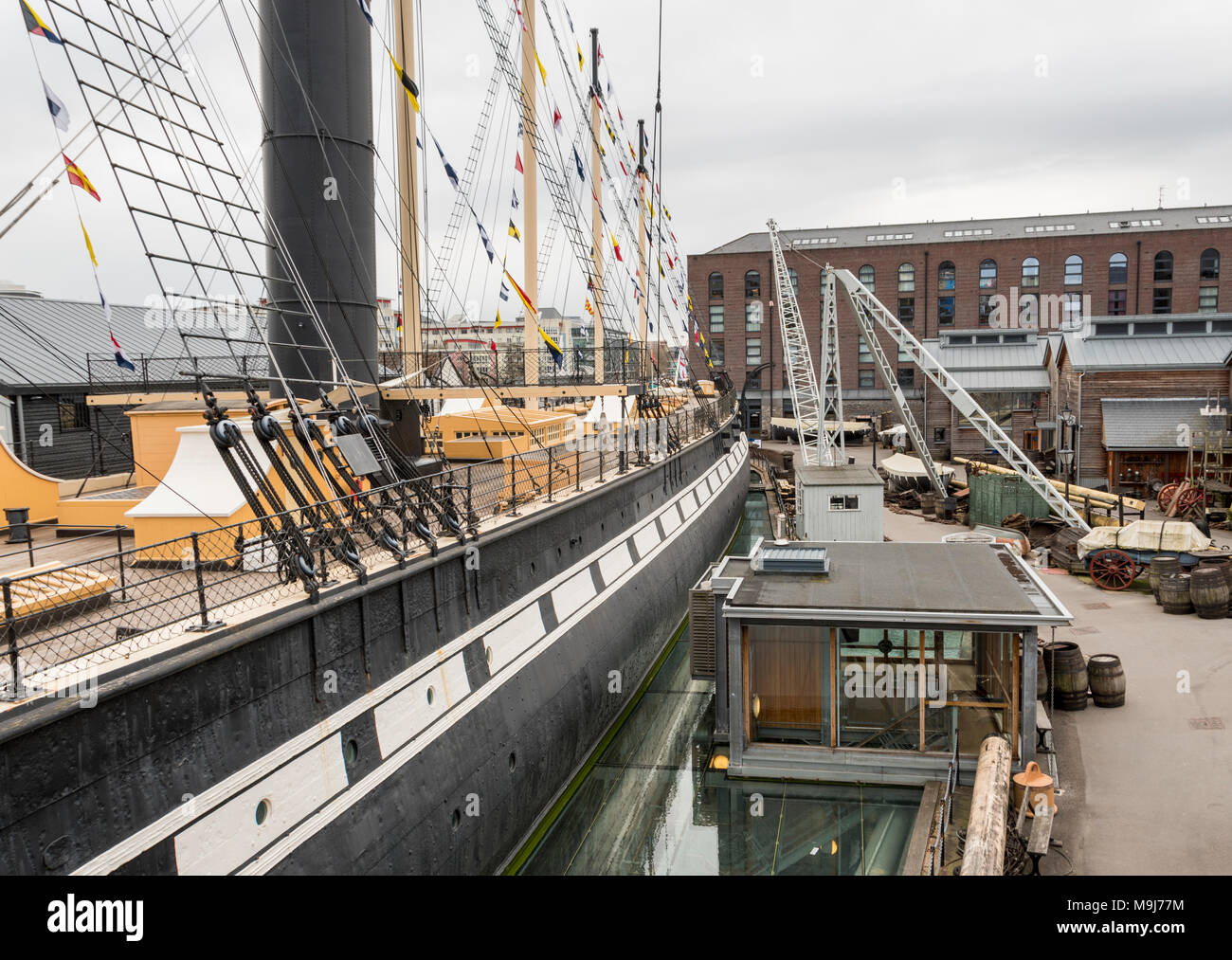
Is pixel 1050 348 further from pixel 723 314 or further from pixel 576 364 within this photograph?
pixel 576 364

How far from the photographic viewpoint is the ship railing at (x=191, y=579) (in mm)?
5711

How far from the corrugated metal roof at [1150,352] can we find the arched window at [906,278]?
1002 inches

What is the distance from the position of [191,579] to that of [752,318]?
Result: 2279 inches

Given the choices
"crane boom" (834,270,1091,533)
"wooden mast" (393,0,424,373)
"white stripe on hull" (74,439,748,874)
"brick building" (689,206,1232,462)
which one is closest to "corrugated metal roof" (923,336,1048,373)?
"brick building" (689,206,1232,462)

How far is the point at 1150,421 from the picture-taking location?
109ft

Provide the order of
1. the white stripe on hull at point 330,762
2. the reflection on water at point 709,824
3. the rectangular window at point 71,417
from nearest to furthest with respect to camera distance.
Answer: the white stripe on hull at point 330,762
the reflection on water at point 709,824
the rectangular window at point 71,417

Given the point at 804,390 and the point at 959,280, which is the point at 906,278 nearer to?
the point at 959,280

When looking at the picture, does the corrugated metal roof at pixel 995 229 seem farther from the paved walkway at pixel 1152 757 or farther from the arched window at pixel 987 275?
the paved walkway at pixel 1152 757

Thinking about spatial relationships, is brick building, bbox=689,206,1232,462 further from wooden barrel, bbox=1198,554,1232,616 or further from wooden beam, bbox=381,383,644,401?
wooden beam, bbox=381,383,644,401

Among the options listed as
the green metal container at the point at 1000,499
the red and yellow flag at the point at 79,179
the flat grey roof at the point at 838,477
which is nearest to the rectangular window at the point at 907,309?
the green metal container at the point at 1000,499

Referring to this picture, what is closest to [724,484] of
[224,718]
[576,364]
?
[576,364]

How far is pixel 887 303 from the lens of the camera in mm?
62281

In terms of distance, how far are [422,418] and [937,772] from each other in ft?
38.2

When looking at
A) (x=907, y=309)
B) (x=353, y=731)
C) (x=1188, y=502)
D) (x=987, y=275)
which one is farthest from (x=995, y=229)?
(x=353, y=731)
